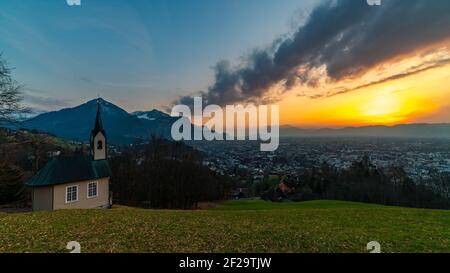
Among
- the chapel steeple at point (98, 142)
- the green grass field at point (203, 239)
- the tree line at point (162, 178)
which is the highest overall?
the chapel steeple at point (98, 142)

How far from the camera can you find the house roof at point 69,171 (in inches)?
750

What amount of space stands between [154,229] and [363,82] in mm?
8606

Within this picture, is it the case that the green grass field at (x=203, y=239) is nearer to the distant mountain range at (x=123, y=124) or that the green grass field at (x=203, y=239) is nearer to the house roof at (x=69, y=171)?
the distant mountain range at (x=123, y=124)

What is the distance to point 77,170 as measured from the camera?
20781mm

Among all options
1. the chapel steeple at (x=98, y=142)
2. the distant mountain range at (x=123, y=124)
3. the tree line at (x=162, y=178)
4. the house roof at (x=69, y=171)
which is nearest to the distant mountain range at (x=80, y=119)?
the distant mountain range at (x=123, y=124)

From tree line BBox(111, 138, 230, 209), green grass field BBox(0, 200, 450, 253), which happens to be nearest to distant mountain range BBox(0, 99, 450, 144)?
green grass field BBox(0, 200, 450, 253)

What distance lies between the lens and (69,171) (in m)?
20.2

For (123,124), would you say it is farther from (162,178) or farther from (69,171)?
(162,178)

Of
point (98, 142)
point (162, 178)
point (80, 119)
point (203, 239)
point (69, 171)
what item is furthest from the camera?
point (162, 178)

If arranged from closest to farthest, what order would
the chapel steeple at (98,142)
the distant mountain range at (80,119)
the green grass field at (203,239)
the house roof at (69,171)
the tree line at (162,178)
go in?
1. the green grass field at (203,239)
2. the distant mountain range at (80,119)
3. the house roof at (69,171)
4. the chapel steeple at (98,142)
5. the tree line at (162,178)

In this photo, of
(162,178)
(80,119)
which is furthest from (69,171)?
(162,178)
